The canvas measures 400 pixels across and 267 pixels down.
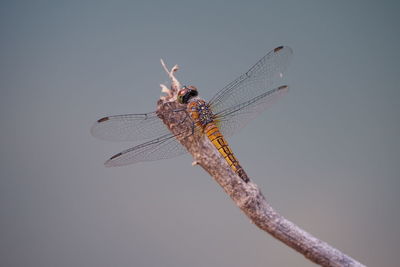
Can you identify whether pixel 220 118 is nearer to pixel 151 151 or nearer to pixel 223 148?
pixel 223 148

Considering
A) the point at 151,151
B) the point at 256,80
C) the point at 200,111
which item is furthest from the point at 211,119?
the point at 256,80

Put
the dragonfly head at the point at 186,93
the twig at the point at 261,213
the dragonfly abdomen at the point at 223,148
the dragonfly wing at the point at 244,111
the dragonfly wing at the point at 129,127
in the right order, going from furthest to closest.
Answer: the dragonfly wing at the point at 244,111
the dragonfly wing at the point at 129,127
the dragonfly head at the point at 186,93
the dragonfly abdomen at the point at 223,148
the twig at the point at 261,213

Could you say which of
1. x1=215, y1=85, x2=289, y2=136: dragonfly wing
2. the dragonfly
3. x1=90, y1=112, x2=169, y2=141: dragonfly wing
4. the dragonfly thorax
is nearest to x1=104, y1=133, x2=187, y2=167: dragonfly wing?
the dragonfly

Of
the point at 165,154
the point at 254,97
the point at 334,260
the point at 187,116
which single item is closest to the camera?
the point at 334,260

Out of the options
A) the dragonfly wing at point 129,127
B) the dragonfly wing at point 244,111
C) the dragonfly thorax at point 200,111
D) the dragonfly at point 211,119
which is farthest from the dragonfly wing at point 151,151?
the dragonfly wing at point 244,111

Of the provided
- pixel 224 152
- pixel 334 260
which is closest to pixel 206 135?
pixel 224 152

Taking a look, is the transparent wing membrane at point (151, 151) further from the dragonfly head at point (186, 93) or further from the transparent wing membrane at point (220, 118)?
the dragonfly head at point (186, 93)

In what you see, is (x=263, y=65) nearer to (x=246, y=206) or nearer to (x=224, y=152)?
(x=224, y=152)
